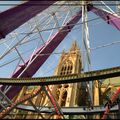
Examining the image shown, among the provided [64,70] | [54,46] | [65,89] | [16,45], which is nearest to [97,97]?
[65,89]

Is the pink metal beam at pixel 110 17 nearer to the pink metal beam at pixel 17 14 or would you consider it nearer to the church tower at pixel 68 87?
the pink metal beam at pixel 17 14

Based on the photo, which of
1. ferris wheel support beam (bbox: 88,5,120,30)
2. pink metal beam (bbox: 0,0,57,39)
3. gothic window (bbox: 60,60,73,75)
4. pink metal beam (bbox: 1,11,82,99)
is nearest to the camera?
pink metal beam (bbox: 0,0,57,39)

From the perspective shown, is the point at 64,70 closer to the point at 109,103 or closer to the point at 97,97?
the point at 97,97

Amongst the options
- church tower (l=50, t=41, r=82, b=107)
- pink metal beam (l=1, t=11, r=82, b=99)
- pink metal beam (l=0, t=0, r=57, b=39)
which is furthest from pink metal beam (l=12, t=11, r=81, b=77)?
church tower (l=50, t=41, r=82, b=107)

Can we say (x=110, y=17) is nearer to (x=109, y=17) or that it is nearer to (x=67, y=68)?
(x=109, y=17)

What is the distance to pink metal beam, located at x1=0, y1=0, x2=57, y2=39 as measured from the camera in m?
11.7

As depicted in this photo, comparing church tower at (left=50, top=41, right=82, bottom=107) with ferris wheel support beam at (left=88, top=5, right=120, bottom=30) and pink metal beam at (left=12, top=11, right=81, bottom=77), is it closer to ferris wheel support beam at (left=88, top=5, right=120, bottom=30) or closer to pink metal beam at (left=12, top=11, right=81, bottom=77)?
ferris wheel support beam at (left=88, top=5, right=120, bottom=30)

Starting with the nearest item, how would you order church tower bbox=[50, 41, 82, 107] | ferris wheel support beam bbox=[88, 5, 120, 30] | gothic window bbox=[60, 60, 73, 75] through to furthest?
ferris wheel support beam bbox=[88, 5, 120, 30]
church tower bbox=[50, 41, 82, 107]
gothic window bbox=[60, 60, 73, 75]

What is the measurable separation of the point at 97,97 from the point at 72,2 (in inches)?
1185

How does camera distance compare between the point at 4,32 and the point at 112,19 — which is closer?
the point at 4,32

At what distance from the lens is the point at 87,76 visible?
361 inches

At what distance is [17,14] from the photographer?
39.8 feet

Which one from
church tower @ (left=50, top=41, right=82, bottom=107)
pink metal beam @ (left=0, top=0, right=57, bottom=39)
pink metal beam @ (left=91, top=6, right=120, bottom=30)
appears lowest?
pink metal beam @ (left=0, top=0, right=57, bottom=39)

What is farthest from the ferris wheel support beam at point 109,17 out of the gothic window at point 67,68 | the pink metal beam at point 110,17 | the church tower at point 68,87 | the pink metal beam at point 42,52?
the gothic window at point 67,68
